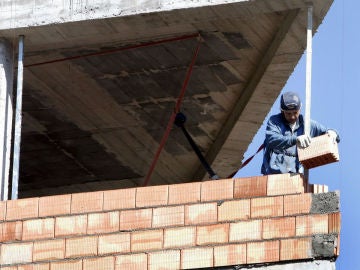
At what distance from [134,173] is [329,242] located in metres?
7.46

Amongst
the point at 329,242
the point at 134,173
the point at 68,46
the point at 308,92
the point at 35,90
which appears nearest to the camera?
the point at 329,242

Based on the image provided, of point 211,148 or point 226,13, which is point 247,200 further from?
point 211,148

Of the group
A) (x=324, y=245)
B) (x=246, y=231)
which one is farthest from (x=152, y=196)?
(x=324, y=245)

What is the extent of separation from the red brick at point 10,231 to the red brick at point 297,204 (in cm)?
274

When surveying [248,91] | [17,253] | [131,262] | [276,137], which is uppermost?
[248,91]

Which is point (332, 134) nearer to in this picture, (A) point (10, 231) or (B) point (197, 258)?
(B) point (197, 258)

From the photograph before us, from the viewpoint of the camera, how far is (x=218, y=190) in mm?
19422

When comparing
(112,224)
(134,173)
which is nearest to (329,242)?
(112,224)

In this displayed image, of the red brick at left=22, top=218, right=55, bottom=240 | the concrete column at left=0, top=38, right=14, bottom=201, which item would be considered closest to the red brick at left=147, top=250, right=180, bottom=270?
the red brick at left=22, top=218, right=55, bottom=240

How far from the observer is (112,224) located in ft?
64.4

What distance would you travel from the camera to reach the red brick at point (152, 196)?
64.3 ft

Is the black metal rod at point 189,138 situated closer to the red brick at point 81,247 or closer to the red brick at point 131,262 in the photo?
the red brick at point 81,247

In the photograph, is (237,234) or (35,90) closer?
(237,234)

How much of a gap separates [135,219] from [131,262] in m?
0.49
